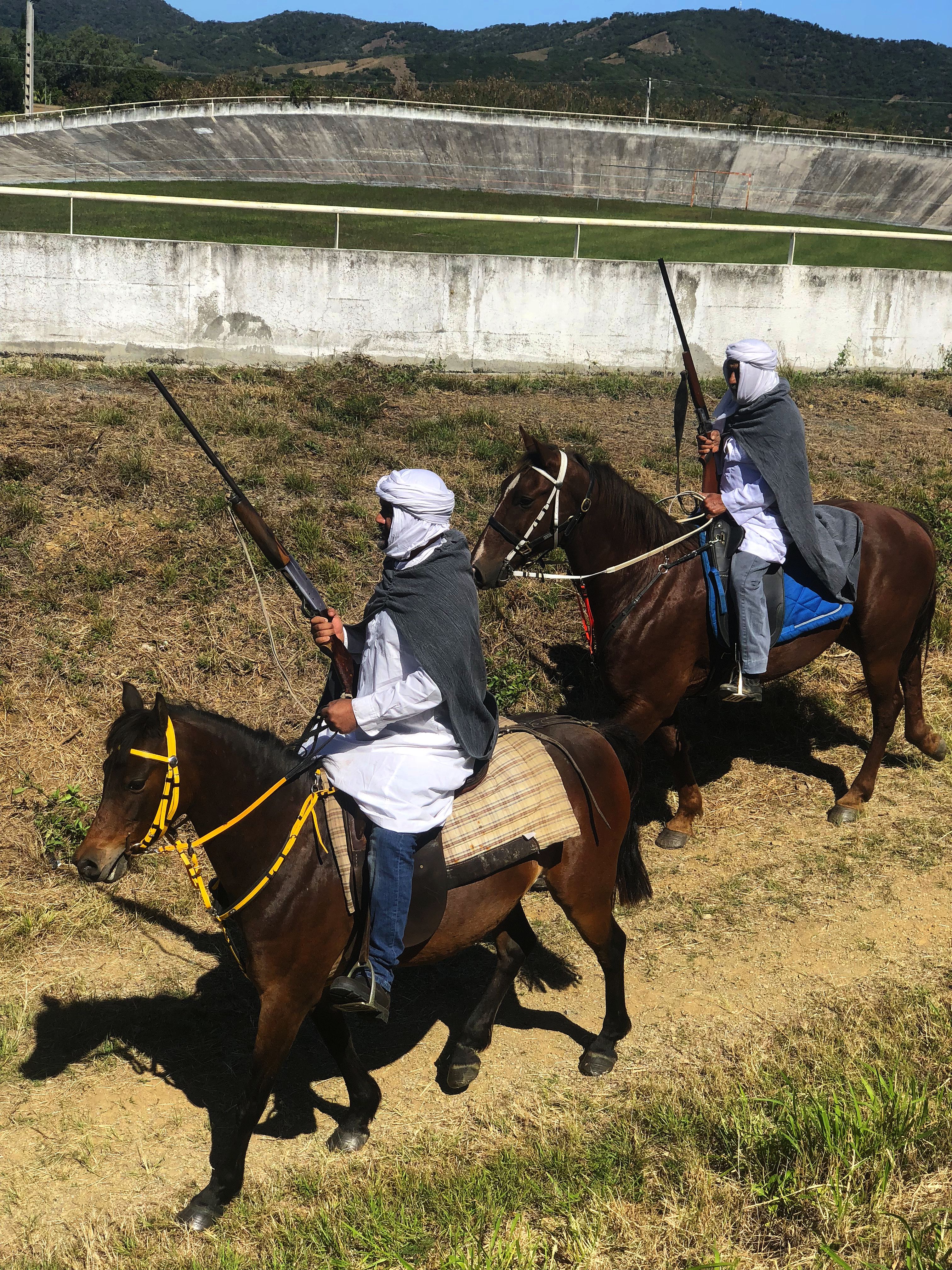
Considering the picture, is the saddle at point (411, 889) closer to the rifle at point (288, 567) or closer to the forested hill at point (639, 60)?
the rifle at point (288, 567)

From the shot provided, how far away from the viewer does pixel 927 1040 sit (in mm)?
5016

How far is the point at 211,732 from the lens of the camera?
162 inches

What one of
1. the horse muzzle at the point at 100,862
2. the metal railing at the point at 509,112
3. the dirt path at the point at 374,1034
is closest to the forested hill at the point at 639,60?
the metal railing at the point at 509,112

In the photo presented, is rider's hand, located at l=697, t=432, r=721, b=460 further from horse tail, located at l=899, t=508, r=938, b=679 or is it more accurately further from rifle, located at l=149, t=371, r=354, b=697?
rifle, located at l=149, t=371, r=354, b=697

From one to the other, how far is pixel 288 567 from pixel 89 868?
157 cm

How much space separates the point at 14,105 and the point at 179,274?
2360 inches

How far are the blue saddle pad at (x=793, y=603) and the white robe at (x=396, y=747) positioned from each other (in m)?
2.94

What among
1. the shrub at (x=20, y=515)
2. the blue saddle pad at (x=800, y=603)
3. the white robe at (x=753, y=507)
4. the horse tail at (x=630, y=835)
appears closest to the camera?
the horse tail at (x=630, y=835)

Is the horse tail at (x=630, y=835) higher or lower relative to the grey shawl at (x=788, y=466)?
lower

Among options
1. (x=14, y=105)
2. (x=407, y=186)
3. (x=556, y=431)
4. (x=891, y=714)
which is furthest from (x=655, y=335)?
(x=14, y=105)

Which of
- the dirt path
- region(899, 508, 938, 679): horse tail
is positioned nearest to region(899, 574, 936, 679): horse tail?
region(899, 508, 938, 679): horse tail

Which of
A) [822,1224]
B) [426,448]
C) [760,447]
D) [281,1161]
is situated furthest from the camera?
[426,448]

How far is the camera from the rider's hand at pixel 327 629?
4465mm

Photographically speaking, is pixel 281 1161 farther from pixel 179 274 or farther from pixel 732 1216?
pixel 179 274
